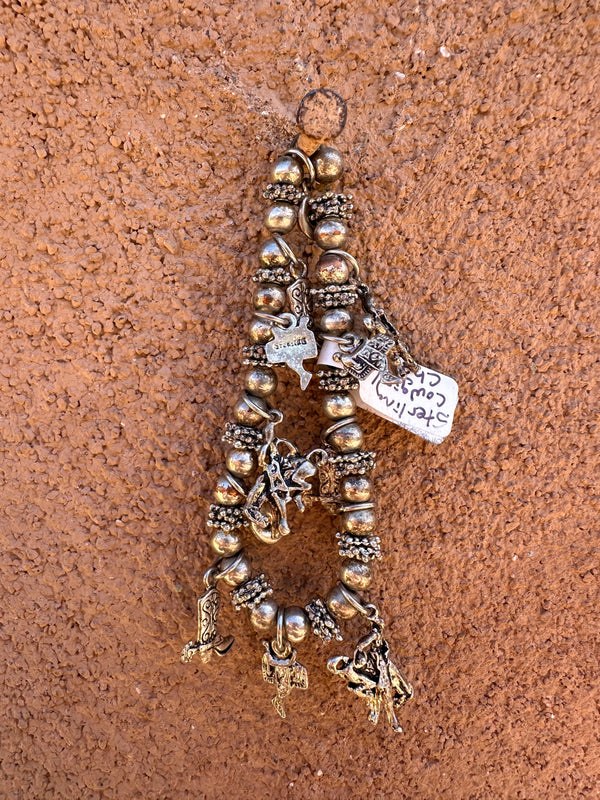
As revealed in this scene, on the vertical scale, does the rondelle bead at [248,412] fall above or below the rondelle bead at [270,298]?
below

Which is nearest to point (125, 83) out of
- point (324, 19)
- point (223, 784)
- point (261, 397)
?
point (324, 19)

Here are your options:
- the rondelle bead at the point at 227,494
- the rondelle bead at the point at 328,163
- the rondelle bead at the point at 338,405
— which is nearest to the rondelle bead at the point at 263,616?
the rondelle bead at the point at 227,494

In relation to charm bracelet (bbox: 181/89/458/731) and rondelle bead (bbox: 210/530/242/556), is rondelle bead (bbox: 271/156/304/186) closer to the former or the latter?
charm bracelet (bbox: 181/89/458/731)

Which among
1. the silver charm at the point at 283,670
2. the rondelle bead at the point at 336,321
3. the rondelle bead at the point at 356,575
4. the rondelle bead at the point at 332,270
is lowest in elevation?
the silver charm at the point at 283,670

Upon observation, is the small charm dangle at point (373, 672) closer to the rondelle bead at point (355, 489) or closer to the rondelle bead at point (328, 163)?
the rondelle bead at point (355, 489)

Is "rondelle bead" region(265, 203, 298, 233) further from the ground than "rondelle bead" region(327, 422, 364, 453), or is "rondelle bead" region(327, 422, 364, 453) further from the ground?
"rondelle bead" region(265, 203, 298, 233)

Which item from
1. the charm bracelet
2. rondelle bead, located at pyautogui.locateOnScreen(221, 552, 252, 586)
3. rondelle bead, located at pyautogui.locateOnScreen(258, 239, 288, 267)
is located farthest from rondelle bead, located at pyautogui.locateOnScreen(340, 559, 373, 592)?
rondelle bead, located at pyautogui.locateOnScreen(258, 239, 288, 267)
